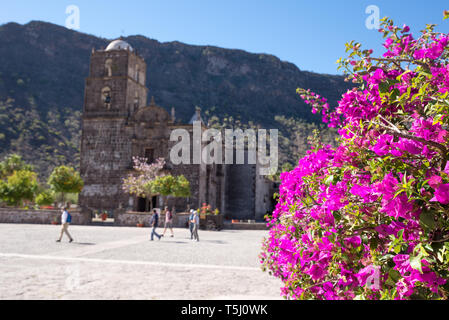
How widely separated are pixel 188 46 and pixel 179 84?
24.1 metres

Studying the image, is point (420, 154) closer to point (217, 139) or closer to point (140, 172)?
point (140, 172)

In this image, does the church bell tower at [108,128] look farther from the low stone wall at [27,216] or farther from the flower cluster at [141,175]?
the low stone wall at [27,216]

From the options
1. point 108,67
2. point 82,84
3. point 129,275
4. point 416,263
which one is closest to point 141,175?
point 108,67

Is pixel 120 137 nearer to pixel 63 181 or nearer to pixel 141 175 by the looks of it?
pixel 141 175

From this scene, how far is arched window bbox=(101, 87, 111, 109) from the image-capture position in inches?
1363

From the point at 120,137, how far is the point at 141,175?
5.17 m

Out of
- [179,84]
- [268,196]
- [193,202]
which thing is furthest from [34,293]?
[179,84]

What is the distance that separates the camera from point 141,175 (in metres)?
30.8

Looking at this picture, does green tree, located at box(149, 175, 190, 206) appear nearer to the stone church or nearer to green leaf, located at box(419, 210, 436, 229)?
the stone church

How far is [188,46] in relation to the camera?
131625 mm

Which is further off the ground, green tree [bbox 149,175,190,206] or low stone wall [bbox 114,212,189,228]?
green tree [bbox 149,175,190,206]

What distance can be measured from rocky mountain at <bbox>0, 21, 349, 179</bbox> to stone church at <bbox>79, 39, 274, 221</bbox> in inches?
1363

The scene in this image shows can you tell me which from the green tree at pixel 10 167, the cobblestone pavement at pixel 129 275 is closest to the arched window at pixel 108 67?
the green tree at pixel 10 167

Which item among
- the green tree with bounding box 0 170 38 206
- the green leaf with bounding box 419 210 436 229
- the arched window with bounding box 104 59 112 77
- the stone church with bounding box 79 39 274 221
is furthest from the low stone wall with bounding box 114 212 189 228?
the green leaf with bounding box 419 210 436 229
